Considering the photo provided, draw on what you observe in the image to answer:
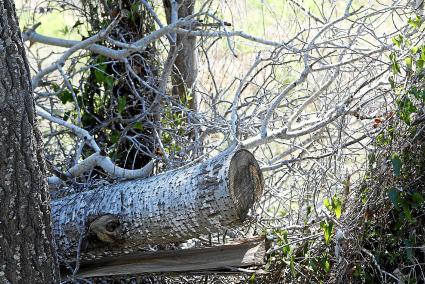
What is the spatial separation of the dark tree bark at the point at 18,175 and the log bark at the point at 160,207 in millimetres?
567

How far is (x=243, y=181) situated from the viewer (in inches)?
127

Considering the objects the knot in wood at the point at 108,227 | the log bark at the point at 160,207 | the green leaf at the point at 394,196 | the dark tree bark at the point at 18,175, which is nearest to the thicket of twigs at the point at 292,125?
the green leaf at the point at 394,196

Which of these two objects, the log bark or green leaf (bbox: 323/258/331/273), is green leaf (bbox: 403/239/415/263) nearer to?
green leaf (bbox: 323/258/331/273)

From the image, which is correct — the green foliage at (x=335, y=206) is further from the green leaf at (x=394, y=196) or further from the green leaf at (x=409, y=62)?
the green leaf at (x=409, y=62)

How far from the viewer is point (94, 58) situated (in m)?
5.05

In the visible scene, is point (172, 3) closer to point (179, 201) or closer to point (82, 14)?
point (82, 14)

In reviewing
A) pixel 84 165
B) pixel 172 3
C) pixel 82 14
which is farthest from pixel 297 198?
pixel 82 14

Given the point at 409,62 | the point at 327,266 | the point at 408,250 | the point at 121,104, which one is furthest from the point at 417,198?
the point at 121,104

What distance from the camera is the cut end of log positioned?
3.16 metres

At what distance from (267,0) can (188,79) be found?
0.79 m

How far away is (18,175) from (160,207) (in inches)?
29.4

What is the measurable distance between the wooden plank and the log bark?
0.08 metres

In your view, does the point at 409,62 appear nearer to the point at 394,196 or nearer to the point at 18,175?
the point at 394,196

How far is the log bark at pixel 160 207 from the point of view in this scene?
10.5 ft
